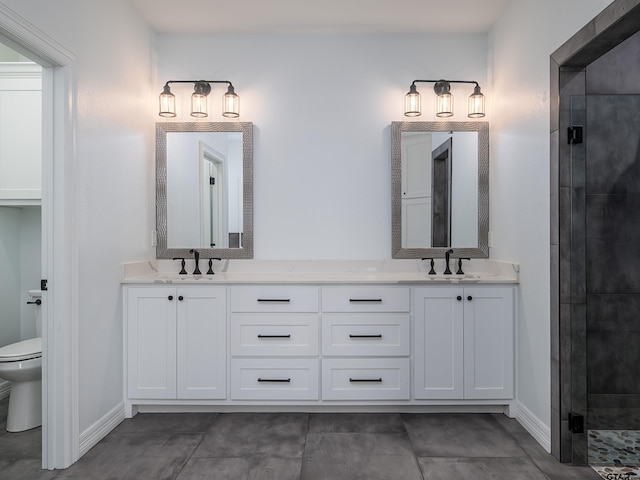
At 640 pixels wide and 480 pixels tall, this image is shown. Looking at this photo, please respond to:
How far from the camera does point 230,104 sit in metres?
3.19

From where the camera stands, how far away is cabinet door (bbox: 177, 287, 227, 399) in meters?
2.76

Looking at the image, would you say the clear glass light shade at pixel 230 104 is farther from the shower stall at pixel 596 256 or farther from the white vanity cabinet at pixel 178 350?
the shower stall at pixel 596 256

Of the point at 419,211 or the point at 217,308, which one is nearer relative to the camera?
the point at 217,308

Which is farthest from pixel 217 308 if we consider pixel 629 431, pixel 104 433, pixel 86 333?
pixel 629 431

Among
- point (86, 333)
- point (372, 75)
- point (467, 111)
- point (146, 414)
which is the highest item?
point (372, 75)

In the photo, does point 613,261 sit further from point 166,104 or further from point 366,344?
point 166,104

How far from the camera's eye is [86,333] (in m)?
2.37

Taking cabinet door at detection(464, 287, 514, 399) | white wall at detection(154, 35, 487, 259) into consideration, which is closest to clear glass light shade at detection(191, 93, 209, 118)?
white wall at detection(154, 35, 487, 259)

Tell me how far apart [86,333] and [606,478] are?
8.82 ft

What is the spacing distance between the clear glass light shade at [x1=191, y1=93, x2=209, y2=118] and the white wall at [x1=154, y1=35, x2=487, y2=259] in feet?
1.02

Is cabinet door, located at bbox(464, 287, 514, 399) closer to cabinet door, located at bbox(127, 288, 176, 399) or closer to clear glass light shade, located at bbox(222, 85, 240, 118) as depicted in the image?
cabinet door, located at bbox(127, 288, 176, 399)

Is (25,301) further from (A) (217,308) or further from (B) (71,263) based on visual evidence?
(A) (217,308)

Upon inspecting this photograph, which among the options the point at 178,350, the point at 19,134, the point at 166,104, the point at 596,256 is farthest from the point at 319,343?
the point at 19,134

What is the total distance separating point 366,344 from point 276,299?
64cm
